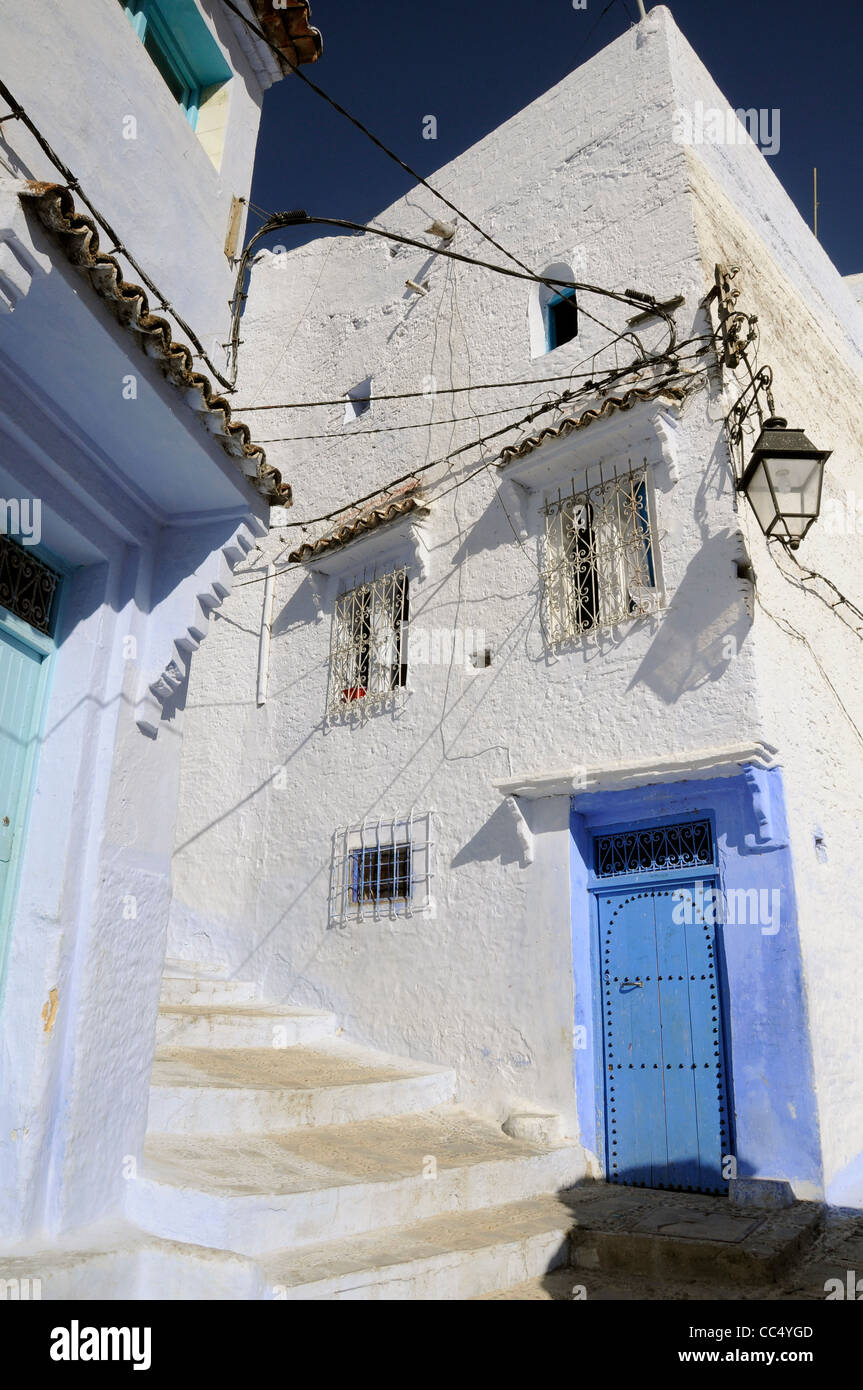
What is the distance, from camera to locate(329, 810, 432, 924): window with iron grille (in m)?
7.92

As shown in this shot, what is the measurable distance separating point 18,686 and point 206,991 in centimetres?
487

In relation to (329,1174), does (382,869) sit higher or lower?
higher

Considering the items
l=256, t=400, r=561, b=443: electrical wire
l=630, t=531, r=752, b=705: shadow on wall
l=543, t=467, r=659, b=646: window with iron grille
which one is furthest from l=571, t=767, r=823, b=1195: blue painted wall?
l=256, t=400, r=561, b=443: electrical wire

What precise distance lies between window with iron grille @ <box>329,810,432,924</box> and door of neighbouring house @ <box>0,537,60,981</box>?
4224 mm

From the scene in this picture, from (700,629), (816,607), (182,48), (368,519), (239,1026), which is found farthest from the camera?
(368,519)

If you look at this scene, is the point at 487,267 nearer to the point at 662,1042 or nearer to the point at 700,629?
the point at 700,629

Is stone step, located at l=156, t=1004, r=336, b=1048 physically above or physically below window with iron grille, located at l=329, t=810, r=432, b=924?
below

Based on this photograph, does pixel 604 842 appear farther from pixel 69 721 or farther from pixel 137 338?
pixel 137 338

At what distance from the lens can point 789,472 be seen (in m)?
6.02

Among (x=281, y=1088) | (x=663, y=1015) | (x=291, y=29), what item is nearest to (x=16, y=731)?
(x=281, y=1088)

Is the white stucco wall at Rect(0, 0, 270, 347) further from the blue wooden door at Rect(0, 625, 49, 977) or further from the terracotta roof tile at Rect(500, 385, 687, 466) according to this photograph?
the terracotta roof tile at Rect(500, 385, 687, 466)

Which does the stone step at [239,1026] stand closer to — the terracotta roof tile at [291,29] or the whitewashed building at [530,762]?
the whitewashed building at [530,762]

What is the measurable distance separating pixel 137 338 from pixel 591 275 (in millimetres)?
5810

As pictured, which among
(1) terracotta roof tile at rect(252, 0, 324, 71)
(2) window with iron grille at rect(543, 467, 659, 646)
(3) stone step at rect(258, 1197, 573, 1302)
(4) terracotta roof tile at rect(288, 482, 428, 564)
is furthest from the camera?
(4) terracotta roof tile at rect(288, 482, 428, 564)
